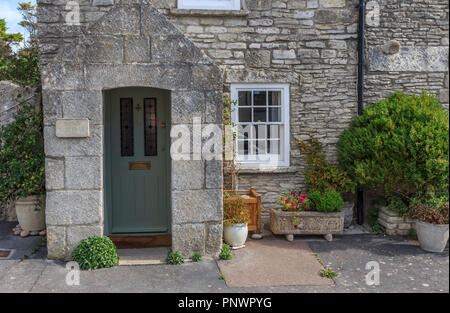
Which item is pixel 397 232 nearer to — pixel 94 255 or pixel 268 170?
pixel 268 170

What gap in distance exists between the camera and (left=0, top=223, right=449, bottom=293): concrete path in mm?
4605

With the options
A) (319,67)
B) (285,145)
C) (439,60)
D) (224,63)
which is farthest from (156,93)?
(439,60)

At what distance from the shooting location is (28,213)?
21.1 feet

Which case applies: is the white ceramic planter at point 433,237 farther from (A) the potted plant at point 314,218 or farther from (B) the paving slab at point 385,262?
(A) the potted plant at point 314,218

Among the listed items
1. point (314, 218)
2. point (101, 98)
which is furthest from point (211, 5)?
point (314, 218)

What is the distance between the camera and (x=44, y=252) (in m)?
5.71

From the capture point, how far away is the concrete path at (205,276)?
4605 millimetres

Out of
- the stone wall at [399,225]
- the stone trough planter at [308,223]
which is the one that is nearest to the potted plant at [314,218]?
the stone trough planter at [308,223]

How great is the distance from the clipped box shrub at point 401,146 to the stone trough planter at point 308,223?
813mm

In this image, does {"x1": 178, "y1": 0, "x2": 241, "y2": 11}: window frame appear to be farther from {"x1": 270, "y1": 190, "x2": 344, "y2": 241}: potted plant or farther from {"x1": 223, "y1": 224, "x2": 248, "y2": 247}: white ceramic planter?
{"x1": 223, "y1": 224, "x2": 248, "y2": 247}: white ceramic planter

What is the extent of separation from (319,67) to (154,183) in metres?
3.54

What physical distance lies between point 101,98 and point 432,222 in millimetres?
5079

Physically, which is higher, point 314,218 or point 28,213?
point 28,213

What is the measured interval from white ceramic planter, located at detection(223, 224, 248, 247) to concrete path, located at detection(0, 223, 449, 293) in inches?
26.7
